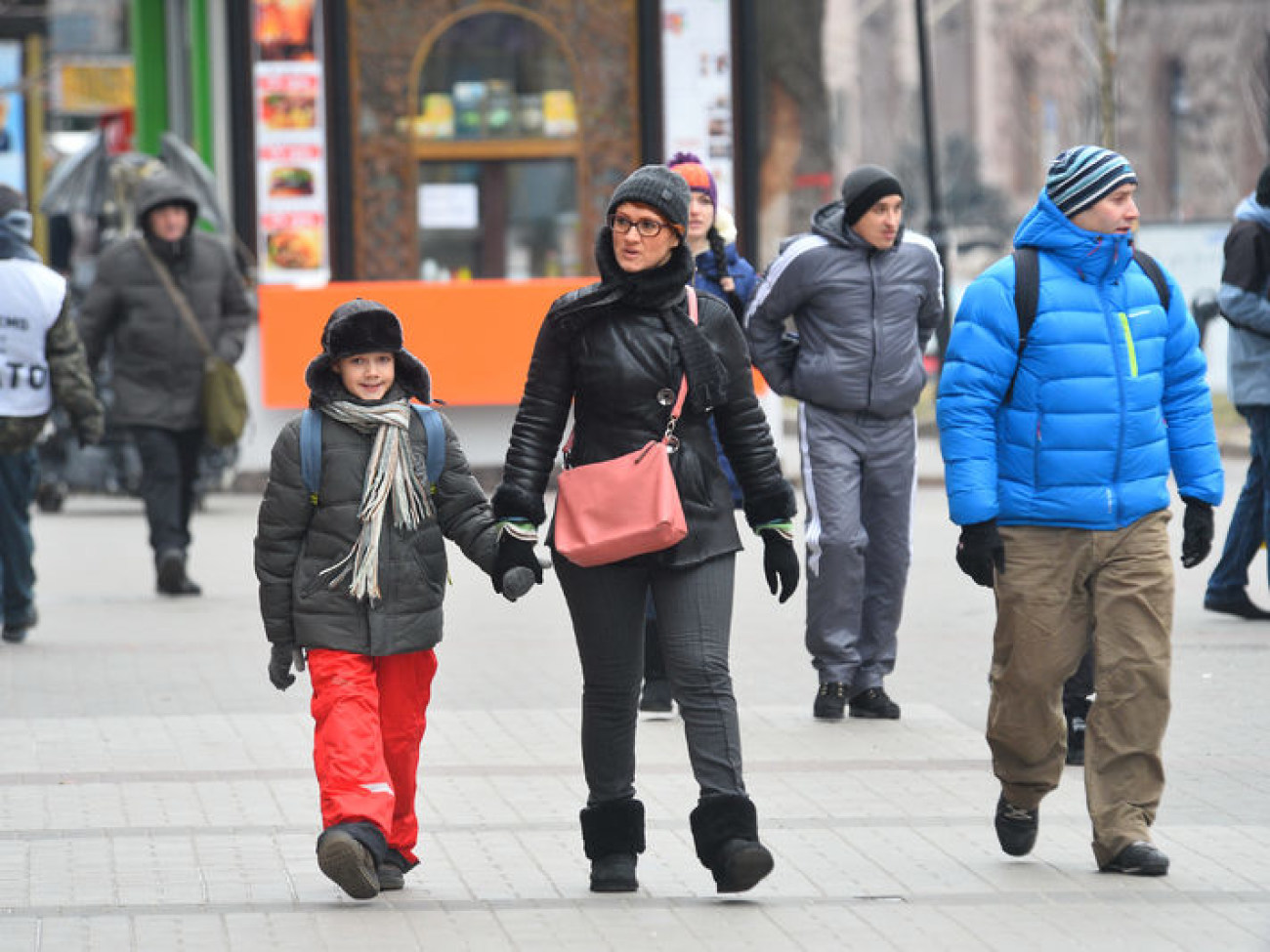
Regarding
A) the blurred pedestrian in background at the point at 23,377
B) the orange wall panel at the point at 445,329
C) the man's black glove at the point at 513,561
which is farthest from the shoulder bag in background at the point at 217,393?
the man's black glove at the point at 513,561

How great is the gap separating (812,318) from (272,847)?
3019 millimetres

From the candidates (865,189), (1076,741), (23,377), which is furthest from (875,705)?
(23,377)

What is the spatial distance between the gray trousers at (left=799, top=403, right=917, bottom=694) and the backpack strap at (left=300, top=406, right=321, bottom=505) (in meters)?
2.97

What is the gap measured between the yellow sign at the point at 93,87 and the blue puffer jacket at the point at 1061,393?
91.1 ft

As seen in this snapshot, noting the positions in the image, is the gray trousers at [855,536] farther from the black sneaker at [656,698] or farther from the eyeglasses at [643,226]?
the eyeglasses at [643,226]

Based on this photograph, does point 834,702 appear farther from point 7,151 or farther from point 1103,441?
point 7,151

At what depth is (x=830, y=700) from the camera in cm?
914

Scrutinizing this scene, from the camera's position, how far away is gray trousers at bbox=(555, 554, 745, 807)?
6387 millimetres

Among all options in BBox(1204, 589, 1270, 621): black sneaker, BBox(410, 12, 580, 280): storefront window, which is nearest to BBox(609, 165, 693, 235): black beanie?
BBox(1204, 589, 1270, 621): black sneaker

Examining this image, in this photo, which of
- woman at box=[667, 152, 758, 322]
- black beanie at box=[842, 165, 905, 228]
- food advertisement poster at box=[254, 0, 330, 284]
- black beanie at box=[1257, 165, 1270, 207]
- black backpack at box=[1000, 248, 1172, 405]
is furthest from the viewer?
food advertisement poster at box=[254, 0, 330, 284]

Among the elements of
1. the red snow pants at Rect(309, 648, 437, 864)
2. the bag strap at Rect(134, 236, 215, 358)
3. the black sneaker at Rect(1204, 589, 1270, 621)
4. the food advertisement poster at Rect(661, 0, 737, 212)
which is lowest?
the black sneaker at Rect(1204, 589, 1270, 621)

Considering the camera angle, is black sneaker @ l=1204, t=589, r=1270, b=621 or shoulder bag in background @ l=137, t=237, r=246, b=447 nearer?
black sneaker @ l=1204, t=589, r=1270, b=621

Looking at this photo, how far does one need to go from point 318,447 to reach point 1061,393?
1.82 meters

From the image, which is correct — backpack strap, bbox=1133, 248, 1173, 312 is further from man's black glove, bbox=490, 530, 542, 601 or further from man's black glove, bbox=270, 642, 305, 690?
man's black glove, bbox=270, 642, 305, 690
